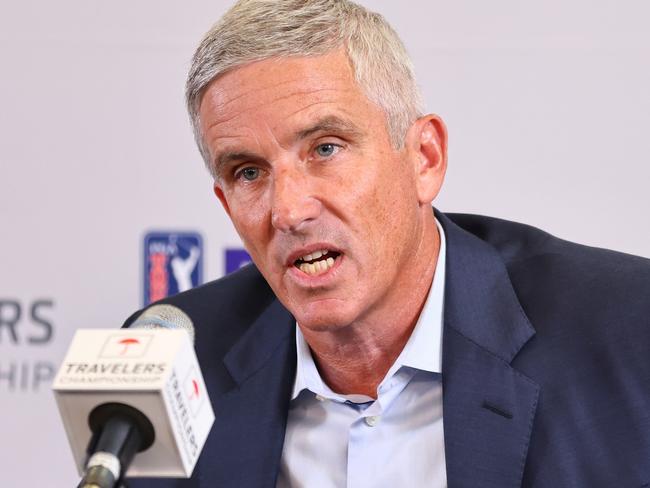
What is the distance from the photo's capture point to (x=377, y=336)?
2.11 m


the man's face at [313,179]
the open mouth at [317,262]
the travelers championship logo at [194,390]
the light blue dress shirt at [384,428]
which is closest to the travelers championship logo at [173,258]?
the light blue dress shirt at [384,428]

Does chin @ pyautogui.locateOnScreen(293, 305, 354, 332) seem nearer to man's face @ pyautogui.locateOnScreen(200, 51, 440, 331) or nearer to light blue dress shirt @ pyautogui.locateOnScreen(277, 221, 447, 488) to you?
man's face @ pyautogui.locateOnScreen(200, 51, 440, 331)

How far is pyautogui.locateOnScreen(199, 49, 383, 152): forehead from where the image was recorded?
190cm

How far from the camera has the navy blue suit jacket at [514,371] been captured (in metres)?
1.87

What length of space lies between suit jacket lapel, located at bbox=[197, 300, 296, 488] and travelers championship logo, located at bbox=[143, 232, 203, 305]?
30.6 inches

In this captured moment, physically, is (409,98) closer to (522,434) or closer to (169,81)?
(522,434)

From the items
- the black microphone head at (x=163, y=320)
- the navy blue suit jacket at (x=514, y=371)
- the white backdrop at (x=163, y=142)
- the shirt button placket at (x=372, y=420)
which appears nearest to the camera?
the black microphone head at (x=163, y=320)

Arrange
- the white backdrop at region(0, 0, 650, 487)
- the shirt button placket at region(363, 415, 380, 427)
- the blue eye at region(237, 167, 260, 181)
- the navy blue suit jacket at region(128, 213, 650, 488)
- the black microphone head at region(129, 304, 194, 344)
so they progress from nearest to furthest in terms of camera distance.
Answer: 1. the black microphone head at region(129, 304, 194, 344)
2. the navy blue suit jacket at region(128, 213, 650, 488)
3. the blue eye at region(237, 167, 260, 181)
4. the shirt button placket at region(363, 415, 380, 427)
5. the white backdrop at region(0, 0, 650, 487)

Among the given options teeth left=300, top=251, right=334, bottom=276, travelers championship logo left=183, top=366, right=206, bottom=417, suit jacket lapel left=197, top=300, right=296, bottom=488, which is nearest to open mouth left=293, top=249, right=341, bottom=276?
teeth left=300, top=251, right=334, bottom=276

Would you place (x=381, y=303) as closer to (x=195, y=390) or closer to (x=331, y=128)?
(x=331, y=128)

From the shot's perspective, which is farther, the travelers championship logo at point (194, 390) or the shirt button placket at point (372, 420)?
the shirt button placket at point (372, 420)

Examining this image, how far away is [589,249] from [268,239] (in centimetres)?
73

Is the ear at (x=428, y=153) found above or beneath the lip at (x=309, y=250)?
above

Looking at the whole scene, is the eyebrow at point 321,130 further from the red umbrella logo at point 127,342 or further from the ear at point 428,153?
the red umbrella logo at point 127,342
